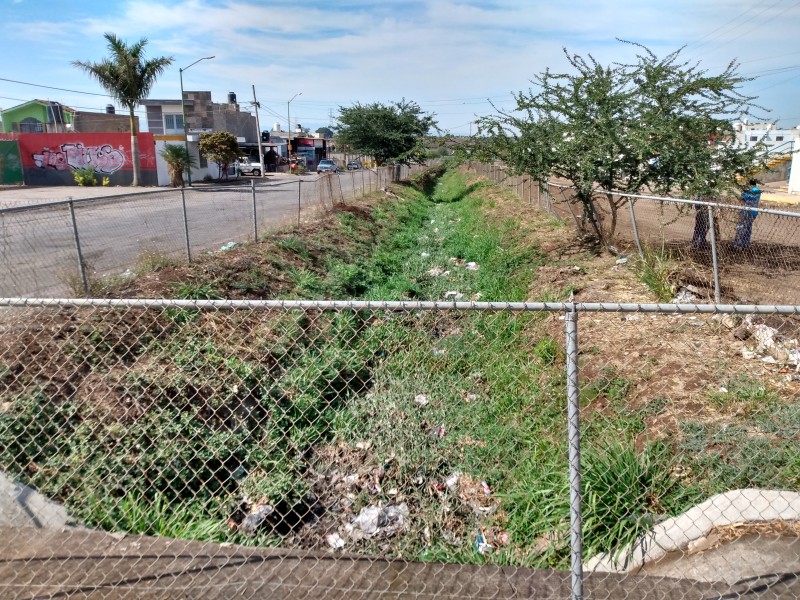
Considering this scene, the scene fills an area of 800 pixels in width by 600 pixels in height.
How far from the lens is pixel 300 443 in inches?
231

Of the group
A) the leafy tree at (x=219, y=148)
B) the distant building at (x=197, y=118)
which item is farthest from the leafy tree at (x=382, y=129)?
the distant building at (x=197, y=118)

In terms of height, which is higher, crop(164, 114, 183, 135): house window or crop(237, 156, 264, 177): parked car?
crop(164, 114, 183, 135): house window

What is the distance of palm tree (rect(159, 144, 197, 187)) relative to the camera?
34906 mm

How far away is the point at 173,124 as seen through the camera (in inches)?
2520

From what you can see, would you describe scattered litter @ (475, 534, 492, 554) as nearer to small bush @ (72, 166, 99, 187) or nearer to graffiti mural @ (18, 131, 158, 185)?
graffiti mural @ (18, 131, 158, 185)

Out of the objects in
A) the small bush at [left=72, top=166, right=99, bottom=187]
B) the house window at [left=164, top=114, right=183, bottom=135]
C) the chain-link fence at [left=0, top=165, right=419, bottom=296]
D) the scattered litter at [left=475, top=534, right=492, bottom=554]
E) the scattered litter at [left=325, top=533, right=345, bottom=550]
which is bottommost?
the scattered litter at [left=325, top=533, right=345, bottom=550]

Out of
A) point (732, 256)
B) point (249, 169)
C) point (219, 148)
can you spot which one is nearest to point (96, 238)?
point (732, 256)

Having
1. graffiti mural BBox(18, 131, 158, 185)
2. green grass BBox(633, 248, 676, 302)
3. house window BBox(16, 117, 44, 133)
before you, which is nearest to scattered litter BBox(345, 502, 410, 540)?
green grass BBox(633, 248, 676, 302)

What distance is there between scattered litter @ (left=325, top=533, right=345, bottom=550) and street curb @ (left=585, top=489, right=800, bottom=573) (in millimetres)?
1743

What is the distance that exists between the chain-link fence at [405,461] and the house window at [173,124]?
6186 cm

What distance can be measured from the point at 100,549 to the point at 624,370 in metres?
4.91

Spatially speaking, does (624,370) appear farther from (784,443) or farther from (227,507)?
(227,507)

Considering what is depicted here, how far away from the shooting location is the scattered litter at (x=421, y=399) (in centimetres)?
585

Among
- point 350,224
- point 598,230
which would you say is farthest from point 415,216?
point 598,230
